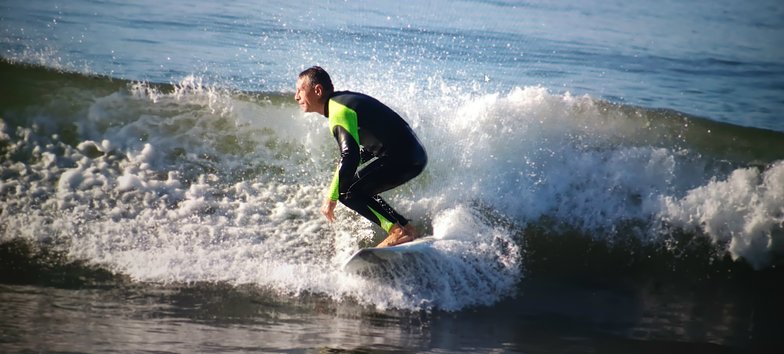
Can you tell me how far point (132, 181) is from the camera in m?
6.02

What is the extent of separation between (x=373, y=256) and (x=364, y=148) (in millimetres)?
692

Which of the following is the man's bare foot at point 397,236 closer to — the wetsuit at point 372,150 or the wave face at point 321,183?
the wetsuit at point 372,150

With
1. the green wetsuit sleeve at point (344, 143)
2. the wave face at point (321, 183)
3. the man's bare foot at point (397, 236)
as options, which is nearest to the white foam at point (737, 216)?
the wave face at point (321, 183)

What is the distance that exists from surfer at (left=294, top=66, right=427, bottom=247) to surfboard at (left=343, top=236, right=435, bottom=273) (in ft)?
0.63

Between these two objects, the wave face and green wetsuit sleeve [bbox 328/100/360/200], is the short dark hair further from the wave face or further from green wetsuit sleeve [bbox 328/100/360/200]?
the wave face

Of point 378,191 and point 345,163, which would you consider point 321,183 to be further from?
point 345,163

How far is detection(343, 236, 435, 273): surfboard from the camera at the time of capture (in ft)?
15.3

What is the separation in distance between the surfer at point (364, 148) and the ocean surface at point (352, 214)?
428 mm

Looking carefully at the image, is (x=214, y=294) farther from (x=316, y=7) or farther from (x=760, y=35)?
(x=760, y=35)

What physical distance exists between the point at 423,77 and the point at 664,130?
2.45m

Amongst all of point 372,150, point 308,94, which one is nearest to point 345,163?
point 372,150

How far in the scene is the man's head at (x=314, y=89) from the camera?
15.4 feet

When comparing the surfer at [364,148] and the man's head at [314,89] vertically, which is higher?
the man's head at [314,89]

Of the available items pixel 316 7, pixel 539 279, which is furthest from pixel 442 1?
pixel 539 279
